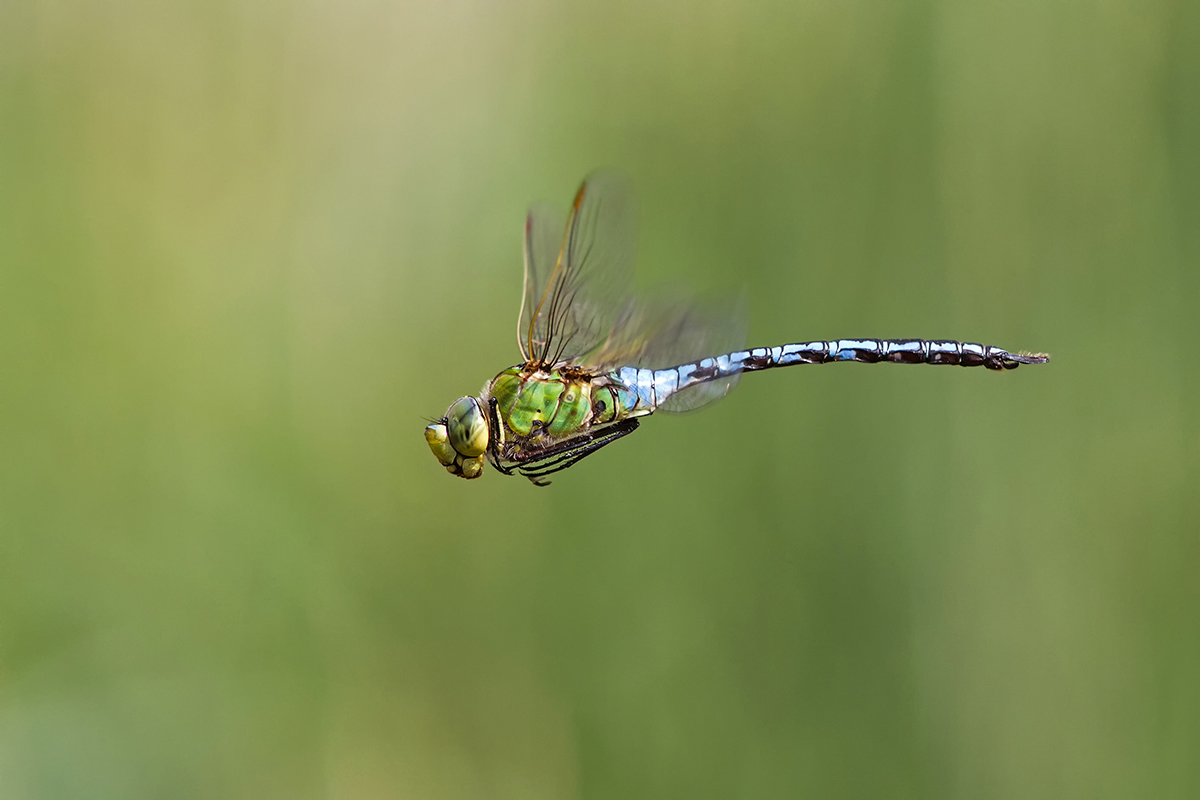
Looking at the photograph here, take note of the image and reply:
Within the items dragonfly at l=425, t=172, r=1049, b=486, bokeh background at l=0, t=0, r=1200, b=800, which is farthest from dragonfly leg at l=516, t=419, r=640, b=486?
bokeh background at l=0, t=0, r=1200, b=800

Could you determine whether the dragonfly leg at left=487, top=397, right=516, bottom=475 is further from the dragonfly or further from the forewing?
the forewing

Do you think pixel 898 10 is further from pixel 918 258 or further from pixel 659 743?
pixel 659 743

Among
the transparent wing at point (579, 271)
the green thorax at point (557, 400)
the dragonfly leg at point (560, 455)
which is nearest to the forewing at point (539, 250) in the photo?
the transparent wing at point (579, 271)

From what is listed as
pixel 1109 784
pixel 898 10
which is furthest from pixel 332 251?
pixel 1109 784

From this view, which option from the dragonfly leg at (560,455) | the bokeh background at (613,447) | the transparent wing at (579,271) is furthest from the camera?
the bokeh background at (613,447)

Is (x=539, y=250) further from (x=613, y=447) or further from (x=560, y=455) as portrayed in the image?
(x=613, y=447)

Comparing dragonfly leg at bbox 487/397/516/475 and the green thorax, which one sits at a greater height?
the green thorax

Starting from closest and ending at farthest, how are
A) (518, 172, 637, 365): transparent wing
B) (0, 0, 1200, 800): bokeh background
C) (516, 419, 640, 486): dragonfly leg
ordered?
(518, 172, 637, 365): transparent wing → (516, 419, 640, 486): dragonfly leg → (0, 0, 1200, 800): bokeh background

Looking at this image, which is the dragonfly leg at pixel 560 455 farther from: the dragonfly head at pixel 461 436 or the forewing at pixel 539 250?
the forewing at pixel 539 250
